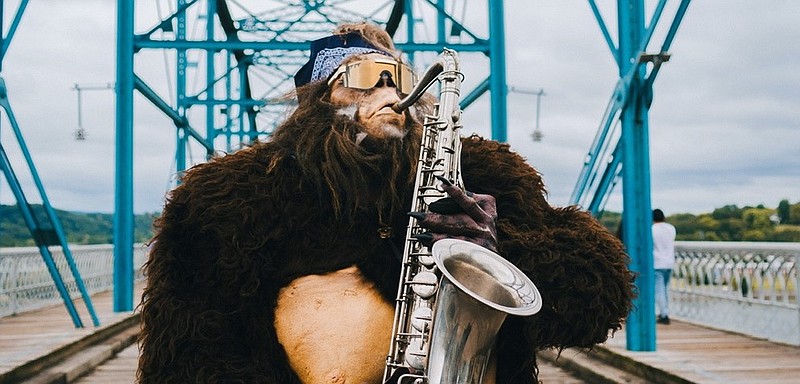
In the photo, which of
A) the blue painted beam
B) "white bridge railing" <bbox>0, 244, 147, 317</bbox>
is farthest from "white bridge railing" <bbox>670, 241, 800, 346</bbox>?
"white bridge railing" <bbox>0, 244, 147, 317</bbox>

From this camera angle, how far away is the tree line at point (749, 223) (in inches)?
237

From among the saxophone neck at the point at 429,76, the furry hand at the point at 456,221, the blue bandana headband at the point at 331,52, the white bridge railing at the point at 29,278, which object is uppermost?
the blue bandana headband at the point at 331,52

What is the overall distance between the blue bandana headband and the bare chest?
59cm

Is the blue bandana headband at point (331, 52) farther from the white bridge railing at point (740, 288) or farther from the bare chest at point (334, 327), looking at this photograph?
the white bridge railing at point (740, 288)

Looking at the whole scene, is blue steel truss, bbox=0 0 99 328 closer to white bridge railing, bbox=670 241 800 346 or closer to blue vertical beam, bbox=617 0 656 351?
blue vertical beam, bbox=617 0 656 351

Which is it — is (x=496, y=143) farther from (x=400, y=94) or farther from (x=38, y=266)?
(x=38, y=266)

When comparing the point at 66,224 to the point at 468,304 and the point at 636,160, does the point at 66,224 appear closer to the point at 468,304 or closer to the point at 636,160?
the point at 636,160

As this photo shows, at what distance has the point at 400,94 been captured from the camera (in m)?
2.01

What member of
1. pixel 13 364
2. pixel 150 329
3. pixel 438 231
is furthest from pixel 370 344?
pixel 13 364

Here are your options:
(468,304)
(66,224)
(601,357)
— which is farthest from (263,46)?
(468,304)

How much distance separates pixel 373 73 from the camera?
201 centimetres

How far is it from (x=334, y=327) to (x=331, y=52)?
781 millimetres

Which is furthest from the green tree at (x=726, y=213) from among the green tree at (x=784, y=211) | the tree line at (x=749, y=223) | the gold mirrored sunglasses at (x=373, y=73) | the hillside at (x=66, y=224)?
the gold mirrored sunglasses at (x=373, y=73)

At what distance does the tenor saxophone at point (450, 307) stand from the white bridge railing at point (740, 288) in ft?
18.6
